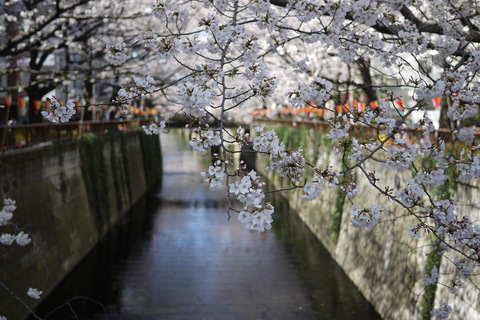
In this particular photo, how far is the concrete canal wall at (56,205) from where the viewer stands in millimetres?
10094

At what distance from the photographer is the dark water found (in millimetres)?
11547

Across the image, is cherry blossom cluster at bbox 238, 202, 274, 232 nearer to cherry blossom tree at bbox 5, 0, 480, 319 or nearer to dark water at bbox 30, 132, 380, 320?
cherry blossom tree at bbox 5, 0, 480, 319

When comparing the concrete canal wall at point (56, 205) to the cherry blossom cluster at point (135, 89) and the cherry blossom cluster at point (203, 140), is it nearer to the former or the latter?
the cherry blossom cluster at point (135, 89)

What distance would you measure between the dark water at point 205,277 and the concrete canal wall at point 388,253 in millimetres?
508

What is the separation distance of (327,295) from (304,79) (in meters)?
8.91

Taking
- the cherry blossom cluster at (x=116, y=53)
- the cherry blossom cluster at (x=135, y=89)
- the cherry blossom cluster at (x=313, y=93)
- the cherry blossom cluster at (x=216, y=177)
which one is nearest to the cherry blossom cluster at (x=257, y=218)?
the cherry blossom cluster at (x=216, y=177)

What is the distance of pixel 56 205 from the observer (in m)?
13.2

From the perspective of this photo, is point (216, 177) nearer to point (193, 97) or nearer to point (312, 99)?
point (193, 97)

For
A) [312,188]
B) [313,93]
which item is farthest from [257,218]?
[313,93]

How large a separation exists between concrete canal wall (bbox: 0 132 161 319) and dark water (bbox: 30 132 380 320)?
0.66m

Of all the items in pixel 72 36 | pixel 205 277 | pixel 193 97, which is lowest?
pixel 205 277

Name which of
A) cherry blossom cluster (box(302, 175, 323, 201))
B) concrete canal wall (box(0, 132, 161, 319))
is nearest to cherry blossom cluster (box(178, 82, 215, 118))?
cherry blossom cluster (box(302, 175, 323, 201))

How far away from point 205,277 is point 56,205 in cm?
425

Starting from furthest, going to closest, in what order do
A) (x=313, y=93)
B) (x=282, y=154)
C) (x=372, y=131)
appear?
(x=372, y=131) < (x=313, y=93) < (x=282, y=154)
